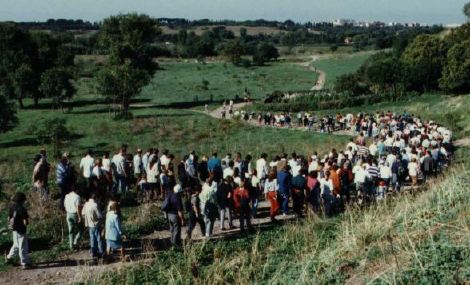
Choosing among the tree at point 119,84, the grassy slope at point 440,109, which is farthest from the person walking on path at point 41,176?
the tree at point 119,84

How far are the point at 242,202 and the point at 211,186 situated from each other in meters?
1.22

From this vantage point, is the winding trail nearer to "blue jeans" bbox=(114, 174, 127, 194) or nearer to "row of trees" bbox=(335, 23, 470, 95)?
"row of trees" bbox=(335, 23, 470, 95)

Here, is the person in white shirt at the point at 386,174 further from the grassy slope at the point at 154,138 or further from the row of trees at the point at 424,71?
the row of trees at the point at 424,71

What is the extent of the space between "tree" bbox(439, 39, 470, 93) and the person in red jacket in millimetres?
46911

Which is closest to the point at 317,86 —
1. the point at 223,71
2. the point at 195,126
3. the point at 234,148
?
the point at 223,71

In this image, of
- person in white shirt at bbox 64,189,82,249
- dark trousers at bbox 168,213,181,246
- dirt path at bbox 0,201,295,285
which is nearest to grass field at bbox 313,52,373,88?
dirt path at bbox 0,201,295,285

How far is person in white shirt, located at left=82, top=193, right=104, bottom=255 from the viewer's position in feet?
43.2

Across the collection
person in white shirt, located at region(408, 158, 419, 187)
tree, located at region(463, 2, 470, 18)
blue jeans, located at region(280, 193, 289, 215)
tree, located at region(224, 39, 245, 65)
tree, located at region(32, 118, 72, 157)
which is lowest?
tree, located at region(32, 118, 72, 157)

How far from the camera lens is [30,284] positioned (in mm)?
12414

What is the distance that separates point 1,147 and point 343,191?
31875 mm

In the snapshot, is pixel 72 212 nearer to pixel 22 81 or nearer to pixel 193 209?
pixel 193 209

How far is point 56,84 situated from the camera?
58281 mm

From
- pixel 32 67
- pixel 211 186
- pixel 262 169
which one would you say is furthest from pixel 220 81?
pixel 211 186

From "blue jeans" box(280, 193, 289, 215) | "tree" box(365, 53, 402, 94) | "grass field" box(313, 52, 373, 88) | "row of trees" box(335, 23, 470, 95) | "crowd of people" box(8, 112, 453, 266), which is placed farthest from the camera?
"grass field" box(313, 52, 373, 88)
